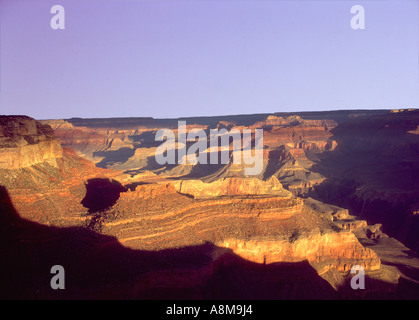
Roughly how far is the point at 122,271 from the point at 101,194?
9792mm

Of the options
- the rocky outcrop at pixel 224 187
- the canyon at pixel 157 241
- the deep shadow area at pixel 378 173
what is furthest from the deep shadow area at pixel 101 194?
the deep shadow area at pixel 378 173

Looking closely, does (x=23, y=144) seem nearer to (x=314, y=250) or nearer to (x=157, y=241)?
(x=157, y=241)

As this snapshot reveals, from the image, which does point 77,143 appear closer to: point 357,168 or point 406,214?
point 357,168

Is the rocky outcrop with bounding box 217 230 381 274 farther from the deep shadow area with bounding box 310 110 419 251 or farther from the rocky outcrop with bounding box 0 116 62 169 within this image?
the deep shadow area with bounding box 310 110 419 251

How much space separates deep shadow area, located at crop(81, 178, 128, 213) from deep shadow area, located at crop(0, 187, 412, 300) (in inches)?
143

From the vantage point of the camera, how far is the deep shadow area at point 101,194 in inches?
848

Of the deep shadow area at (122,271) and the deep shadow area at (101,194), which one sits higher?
the deep shadow area at (101,194)

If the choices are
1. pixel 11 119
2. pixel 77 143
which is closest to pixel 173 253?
pixel 11 119

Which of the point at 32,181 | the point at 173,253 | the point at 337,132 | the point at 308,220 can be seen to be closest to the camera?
the point at 173,253

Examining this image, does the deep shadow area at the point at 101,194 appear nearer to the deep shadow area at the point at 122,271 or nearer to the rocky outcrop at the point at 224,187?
the deep shadow area at the point at 122,271

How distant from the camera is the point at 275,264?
19328mm

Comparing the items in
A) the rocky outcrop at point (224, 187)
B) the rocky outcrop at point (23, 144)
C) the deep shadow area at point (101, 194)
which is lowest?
the rocky outcrop at point (224, 187)

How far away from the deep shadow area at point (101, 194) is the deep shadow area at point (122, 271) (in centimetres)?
363

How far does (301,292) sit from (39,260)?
1340 centimetres
